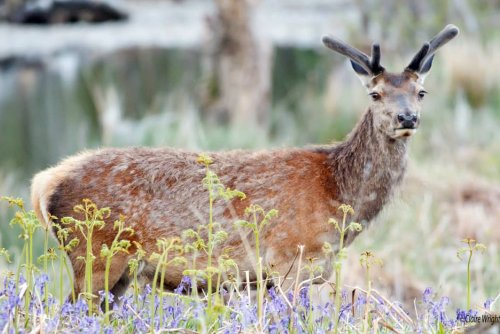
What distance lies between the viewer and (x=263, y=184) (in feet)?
20.9

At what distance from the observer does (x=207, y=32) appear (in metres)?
16.2

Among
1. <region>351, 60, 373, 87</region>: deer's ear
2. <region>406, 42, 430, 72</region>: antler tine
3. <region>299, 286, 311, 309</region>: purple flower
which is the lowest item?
<region>299, 286, 311, 309</region>: purple flower

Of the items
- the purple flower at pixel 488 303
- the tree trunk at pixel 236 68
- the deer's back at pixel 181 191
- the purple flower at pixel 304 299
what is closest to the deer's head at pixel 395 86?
the deer's back at pixel 181 191

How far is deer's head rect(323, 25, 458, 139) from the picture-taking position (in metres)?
6.26

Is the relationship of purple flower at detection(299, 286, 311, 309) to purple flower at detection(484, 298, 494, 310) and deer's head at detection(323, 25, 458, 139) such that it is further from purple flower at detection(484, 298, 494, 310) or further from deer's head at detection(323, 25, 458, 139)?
deer's head at detection(323, 25, 458, 139)

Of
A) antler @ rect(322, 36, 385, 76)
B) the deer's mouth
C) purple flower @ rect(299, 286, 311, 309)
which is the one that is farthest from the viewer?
antler @ rect(322, 36, 385, 76)

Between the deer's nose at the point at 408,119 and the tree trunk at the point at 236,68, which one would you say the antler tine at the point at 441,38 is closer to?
the deer's nose at the point at 408,119

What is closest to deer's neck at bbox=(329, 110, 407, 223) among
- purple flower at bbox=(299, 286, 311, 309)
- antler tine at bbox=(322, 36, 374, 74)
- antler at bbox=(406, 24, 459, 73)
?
antler tine at bbox=(322, 36, 374, 74)

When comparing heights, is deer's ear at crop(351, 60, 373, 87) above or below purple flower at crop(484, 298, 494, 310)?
above

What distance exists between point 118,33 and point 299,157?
22.9m

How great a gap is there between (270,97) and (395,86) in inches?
494

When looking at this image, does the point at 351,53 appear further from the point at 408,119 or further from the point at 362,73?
the point at 408,119

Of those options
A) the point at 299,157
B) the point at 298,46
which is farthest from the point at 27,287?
the point at 298,46

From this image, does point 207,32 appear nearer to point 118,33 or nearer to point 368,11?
point 368,11
